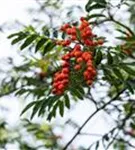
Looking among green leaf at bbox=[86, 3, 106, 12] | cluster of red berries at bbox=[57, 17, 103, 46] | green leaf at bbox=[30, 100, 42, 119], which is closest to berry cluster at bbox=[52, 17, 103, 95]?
cluster of red berries at bbox=[57, 17, 103, 46]

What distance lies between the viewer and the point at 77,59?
2492mm

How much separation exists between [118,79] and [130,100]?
52.6 inches

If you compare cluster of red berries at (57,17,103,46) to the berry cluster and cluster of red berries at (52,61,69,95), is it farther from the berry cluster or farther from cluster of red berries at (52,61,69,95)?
cluster of red berries at (52,61,69,95)

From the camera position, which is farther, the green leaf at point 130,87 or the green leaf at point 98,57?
the green leaf at point 130,87

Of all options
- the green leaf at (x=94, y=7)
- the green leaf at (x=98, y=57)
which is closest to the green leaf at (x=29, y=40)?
the green leaf at (x=94, y=7)

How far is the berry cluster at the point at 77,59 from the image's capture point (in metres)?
2.46

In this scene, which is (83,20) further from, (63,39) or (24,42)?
(24,42)

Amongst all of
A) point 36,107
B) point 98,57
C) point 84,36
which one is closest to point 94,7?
point 84,36

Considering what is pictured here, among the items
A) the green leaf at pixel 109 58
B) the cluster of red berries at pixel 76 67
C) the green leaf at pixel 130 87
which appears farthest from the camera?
the green leaf at pixel 130 87

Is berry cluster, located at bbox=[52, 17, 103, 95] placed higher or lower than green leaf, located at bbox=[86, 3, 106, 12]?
lower

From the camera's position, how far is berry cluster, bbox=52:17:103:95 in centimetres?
246

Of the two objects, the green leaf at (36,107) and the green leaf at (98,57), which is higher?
the green leaf at (98,57)

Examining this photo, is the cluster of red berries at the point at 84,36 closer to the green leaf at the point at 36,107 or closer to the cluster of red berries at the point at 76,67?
the cluster of red berries at the point at 76,67

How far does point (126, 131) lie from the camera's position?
15.7 ft
